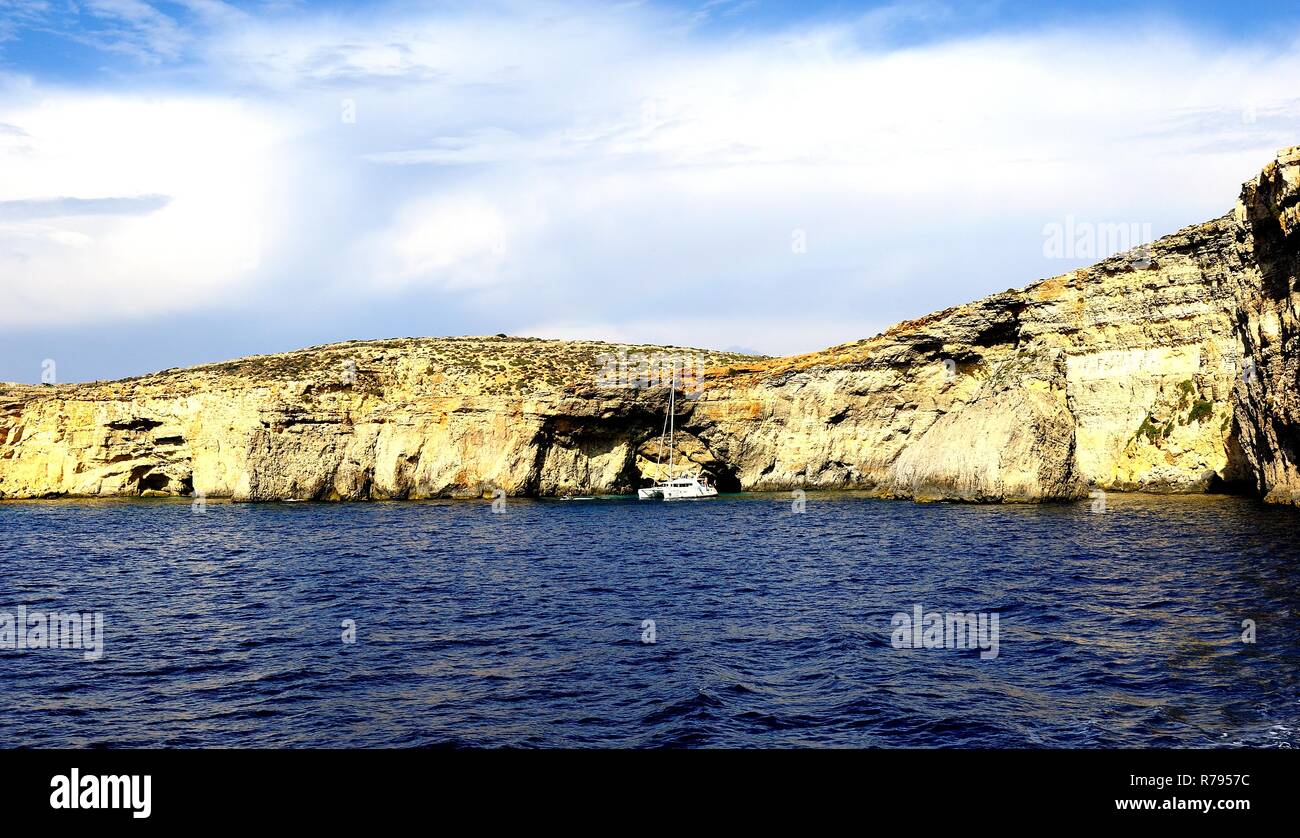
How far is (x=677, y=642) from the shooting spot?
24000mm

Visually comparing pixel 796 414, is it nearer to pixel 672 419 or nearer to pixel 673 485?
pixel 672 419

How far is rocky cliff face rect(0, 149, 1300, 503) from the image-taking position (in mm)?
62531

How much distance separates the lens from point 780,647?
76.0ft

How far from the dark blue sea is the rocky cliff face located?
1479cm

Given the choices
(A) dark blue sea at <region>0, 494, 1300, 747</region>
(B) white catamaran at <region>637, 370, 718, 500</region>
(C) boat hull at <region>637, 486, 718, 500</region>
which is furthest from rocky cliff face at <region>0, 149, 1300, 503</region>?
(A) dark blue sea at <region>0, 494, 1300, 747</region>

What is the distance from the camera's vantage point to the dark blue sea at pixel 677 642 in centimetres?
1659

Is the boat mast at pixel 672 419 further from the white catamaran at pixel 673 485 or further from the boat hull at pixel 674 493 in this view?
the boat hull at pixel 674 493

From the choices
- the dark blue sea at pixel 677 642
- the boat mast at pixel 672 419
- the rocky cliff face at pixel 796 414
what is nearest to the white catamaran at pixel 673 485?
the boat mast at pixel 672 419

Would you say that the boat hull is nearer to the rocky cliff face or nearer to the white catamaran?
the white catamaran

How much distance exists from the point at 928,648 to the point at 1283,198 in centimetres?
3153

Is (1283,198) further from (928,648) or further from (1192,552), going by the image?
(928,648)

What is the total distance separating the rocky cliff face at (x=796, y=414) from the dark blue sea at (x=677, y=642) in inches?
582
